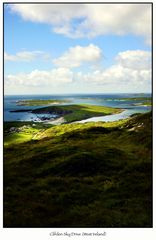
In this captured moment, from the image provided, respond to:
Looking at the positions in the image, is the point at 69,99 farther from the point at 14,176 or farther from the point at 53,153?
the point at 53,153

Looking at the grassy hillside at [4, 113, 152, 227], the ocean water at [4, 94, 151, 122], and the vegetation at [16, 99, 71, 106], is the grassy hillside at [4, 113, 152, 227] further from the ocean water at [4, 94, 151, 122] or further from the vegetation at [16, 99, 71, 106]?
the vegetation at [16, 99, 71, 106]

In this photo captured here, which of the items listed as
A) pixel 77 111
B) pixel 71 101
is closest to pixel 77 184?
pixel 71 101

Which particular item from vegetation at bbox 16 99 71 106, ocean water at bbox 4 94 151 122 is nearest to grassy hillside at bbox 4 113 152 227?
ocean water at bbox 4 94 151 122

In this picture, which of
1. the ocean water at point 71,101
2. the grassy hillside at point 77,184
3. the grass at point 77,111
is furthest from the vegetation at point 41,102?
the grassy hillside at point 77,184

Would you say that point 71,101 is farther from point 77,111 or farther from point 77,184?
point 77,184

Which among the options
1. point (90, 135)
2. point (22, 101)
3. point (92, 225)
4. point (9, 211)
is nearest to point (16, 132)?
point (22, 101)

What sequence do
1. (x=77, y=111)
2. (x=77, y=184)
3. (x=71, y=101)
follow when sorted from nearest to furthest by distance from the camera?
(x=77, y=184), (x=71, y=101), (x=77, y=111)

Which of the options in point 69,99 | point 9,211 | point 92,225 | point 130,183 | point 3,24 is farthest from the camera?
point 69,99
